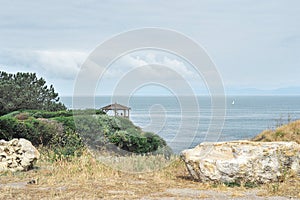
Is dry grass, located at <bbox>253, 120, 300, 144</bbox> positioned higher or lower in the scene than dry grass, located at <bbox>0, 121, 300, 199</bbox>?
higher

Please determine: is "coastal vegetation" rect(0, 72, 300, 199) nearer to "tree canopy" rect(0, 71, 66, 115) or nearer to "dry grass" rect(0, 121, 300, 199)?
"dry grass" rect(0, 121, 300, 199)

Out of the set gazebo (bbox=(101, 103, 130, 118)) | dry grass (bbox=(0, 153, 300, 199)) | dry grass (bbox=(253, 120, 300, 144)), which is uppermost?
gazebo (bbox=(101, 103, 130, 118))

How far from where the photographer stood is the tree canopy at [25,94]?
25.0m

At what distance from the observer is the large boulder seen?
30.0 feet

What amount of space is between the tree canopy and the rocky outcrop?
13.6 meters

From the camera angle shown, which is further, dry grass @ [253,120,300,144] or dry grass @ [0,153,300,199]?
dry grass @ [253,120,300,144]

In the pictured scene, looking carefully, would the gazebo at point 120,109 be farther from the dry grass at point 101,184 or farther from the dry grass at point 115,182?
the dry grass at point 101,184

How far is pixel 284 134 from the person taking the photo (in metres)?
14.5

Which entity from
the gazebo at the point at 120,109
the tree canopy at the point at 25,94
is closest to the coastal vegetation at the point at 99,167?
the gazebo at the point at 120,109

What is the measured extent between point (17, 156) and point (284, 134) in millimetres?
8308

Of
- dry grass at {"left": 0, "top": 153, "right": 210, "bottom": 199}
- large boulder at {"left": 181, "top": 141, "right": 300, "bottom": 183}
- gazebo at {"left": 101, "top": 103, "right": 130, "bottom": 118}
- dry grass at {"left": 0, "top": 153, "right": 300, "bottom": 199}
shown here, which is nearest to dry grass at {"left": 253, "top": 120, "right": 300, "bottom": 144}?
dry grass at {"left": 0, "top": 153, "right": 210, "bottom": 199}

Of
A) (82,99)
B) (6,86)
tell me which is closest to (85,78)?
(82,99)

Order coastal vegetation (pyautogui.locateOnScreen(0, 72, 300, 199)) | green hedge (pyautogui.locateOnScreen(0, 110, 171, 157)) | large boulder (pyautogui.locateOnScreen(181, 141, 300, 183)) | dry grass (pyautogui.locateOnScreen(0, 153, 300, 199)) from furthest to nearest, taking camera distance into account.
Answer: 1. green hedge (pyautogui.locateOnScreen(0, 110, 171, 157))
2. large boulder (pyautogui.locateOnScreen(181, 141, 300, 183))
3. coastal vegetation (pyautogui.locateOnScreen(0, 72, 300, 199))
4. dry grass (pyautogui.locateOnScreen(0, 153, 300, 199))

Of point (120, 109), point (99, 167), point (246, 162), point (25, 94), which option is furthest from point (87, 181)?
point (25, 94)
